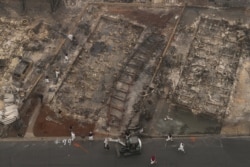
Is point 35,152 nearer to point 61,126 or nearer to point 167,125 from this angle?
point 61,126

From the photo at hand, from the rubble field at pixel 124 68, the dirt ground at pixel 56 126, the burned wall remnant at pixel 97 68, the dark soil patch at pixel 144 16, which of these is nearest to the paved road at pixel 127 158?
the dirt ground at pixel 56 126

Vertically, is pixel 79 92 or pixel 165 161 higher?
pixel 79 92

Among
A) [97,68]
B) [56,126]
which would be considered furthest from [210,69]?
[56,126]

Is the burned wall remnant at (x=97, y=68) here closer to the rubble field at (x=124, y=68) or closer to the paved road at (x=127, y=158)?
the rubble field at (x=124, y=68)

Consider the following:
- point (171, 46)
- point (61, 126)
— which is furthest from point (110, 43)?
point (61, 126)

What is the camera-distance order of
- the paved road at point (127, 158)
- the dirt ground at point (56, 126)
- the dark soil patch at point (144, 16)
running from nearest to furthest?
the paved road at point (127, 158), the dirt ground at point (56, 126), the dark soil patch at point (144, 16)

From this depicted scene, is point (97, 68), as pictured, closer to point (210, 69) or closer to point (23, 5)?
point (210, 69)

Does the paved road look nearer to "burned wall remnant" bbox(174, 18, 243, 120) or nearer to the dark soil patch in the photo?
"burned wall remnant" bbox(174, 18, 243, 120)
